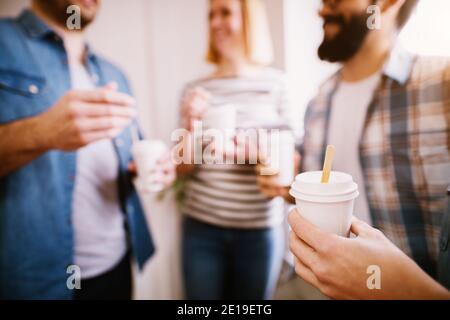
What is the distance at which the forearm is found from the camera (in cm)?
62

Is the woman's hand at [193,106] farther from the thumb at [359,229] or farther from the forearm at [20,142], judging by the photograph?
the thumb at [359,229]

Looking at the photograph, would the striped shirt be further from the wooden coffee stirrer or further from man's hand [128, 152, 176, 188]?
the wooden coffee stirrer

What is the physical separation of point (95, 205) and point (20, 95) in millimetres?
338

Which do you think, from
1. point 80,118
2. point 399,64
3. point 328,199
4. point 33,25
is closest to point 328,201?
point 328,199

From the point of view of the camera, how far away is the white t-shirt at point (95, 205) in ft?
2.46

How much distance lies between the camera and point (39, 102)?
698 mm

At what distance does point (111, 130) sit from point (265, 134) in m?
A: 0.41

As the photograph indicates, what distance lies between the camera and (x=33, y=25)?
0.72m

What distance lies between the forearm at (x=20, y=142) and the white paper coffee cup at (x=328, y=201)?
58 cm

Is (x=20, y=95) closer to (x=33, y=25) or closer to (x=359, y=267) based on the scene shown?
(x=33, y=25)

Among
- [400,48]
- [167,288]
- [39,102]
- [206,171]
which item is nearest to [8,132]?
[39,102]

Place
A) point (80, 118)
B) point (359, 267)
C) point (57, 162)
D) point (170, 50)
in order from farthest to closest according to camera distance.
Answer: point (170, 50), point (57, 162), point (80, 118), point (359, 267)

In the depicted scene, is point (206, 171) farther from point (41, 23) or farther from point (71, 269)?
point (41, 23)

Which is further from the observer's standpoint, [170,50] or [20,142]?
[170,50]
